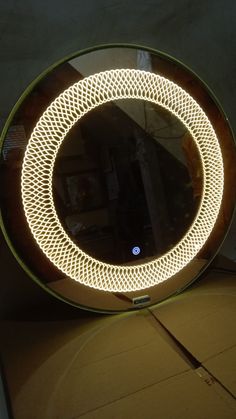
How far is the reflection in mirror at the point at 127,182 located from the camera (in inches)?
21.0

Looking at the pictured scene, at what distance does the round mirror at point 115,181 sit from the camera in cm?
50

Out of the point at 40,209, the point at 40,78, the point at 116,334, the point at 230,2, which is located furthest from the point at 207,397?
the point at 230,2

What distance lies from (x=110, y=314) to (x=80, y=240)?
14 cm

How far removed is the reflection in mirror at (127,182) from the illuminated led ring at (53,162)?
1cm

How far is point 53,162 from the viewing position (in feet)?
1.68

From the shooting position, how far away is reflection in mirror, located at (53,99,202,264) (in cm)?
53

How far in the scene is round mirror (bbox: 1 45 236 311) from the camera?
50cm

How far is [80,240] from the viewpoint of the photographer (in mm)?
536

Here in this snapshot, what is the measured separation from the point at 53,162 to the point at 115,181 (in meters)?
0.10

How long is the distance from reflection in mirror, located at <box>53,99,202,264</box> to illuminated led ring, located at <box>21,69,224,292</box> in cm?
1

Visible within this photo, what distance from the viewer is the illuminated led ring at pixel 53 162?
503 mm

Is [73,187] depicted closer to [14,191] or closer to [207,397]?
[14,191]

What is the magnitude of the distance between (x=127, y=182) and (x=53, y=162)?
117 mm

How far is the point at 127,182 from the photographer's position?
0.56 m
